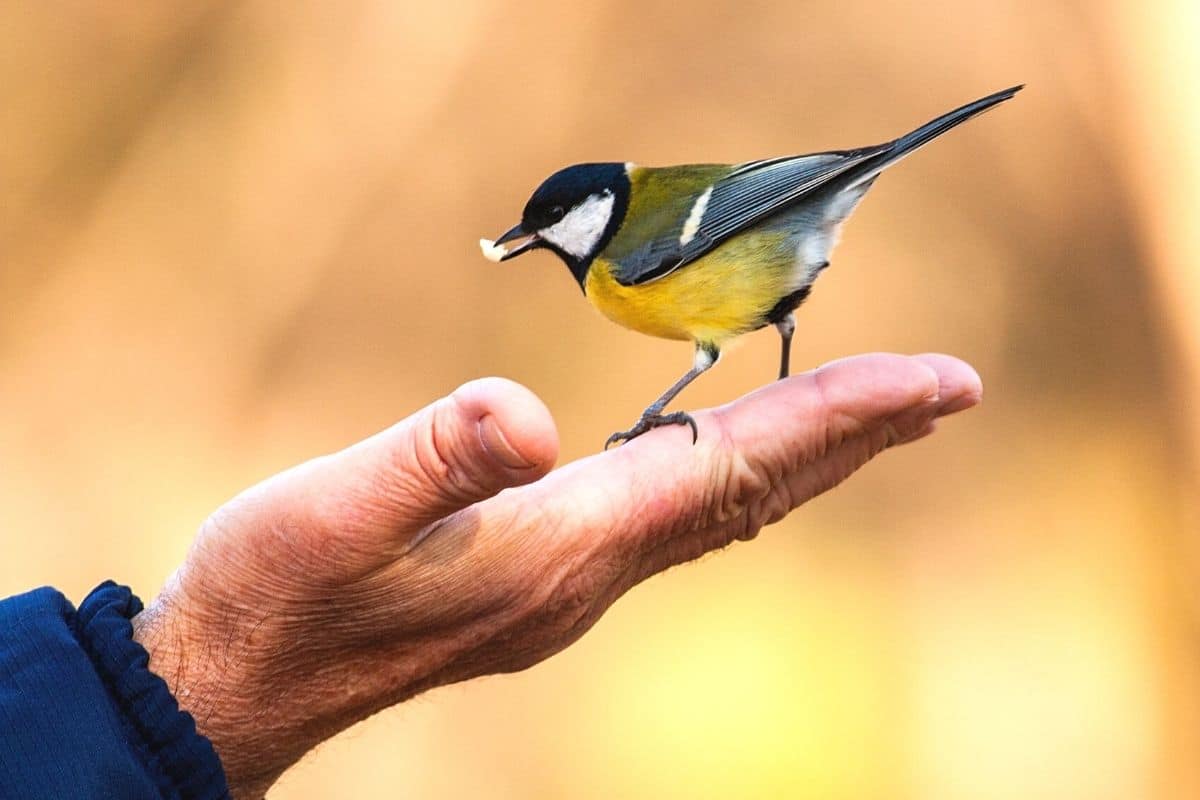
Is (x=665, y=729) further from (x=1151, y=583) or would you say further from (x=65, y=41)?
(x=65, y=41)

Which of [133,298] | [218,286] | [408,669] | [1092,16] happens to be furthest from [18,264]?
[1092,16]

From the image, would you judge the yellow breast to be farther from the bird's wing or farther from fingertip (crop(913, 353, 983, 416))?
fingertip (crop(913, 353, 983, 416))

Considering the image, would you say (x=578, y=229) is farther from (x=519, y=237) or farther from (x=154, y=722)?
(x=154, y=722)

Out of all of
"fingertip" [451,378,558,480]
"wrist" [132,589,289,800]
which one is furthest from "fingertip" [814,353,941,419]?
"wrist" [132,589,289,800]

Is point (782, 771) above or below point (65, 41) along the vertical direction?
below

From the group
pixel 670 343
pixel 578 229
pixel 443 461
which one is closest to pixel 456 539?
pixel 443 461

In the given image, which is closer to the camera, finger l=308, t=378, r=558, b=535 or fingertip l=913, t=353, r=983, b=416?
finger l=308, t=378, r=558, b=535
